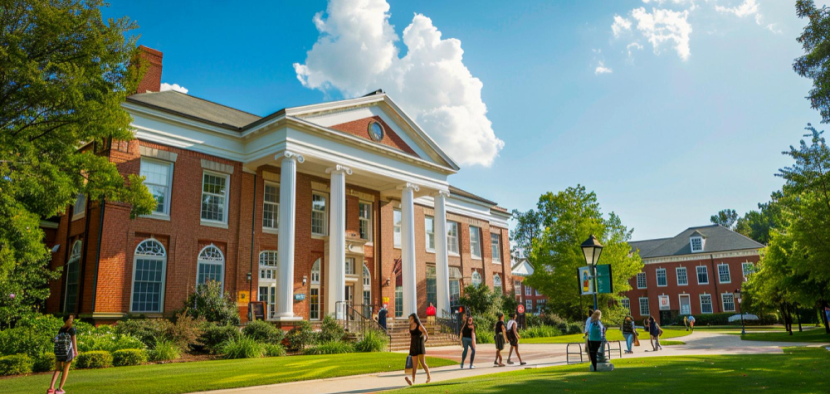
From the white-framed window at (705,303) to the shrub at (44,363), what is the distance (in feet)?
202

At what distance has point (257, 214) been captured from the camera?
989 inches

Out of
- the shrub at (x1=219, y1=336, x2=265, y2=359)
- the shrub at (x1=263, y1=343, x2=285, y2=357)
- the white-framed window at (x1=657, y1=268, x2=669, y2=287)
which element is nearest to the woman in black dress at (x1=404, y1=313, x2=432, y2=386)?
the shrub at (x1=219, y1=336, x2=265, y2=359)

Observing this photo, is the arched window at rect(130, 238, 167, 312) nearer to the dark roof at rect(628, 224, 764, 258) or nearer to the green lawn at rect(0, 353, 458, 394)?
the green lawn at rect(0, 353, 458, 394)

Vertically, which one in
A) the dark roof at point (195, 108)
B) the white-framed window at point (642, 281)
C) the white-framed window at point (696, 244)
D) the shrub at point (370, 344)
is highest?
the dark roof at point (195, 108)

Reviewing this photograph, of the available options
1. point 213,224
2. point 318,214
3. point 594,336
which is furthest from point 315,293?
point 594,336

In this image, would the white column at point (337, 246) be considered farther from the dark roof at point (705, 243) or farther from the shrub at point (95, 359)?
the dark roof at point (705, 243)

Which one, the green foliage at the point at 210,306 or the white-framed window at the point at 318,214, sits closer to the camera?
the green foliage at the point at 210,306

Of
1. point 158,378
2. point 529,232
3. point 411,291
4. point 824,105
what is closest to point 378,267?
point 411,291

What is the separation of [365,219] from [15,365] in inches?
721

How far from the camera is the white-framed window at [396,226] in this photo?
105 feet

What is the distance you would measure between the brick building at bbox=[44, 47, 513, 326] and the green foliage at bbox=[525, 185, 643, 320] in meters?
9.93

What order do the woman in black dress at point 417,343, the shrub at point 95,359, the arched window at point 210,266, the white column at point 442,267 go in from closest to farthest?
the woman in black dress at point 417,343 → the shrub at point 95,359 → the arched window at point 210,266 → the white column at point 442,267

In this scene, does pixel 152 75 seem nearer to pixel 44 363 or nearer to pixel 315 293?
pixel 315 293

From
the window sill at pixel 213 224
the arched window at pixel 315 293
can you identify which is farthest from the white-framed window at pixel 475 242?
the window sill at pixel 213 224
